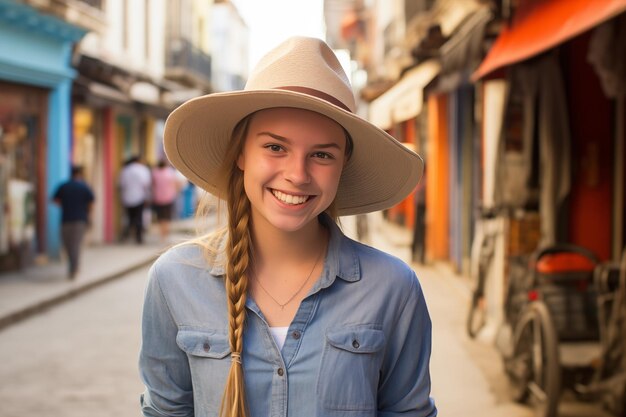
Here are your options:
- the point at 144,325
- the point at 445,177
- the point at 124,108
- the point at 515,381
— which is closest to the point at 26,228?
the point at 124,108

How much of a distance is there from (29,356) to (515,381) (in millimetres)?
4375

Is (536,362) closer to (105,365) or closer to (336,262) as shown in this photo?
(336,262)

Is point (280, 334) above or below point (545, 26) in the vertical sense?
below

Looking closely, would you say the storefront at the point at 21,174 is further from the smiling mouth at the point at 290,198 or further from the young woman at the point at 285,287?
the smiling mouth at the point at 290,198

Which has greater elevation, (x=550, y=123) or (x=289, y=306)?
(x=550, y=123)

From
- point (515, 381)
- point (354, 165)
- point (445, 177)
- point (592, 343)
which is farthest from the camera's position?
point (445, 177)

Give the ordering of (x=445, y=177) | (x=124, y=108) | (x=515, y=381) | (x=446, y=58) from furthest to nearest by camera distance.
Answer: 1. (x=124, y=108)
2. (x=445, y=177)
3. (x=446, y=58)
4. (x=515, y=381)

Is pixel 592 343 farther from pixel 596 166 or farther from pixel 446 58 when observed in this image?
pixel 446 58

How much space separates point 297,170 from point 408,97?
32.5ft

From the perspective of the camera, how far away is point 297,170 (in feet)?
6.28

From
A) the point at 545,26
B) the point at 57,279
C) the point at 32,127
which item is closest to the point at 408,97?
the point at 57,279

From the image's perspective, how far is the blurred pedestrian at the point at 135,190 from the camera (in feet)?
60.4

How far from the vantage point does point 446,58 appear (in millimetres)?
8867

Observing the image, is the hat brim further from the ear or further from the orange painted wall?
the orange painted wall
